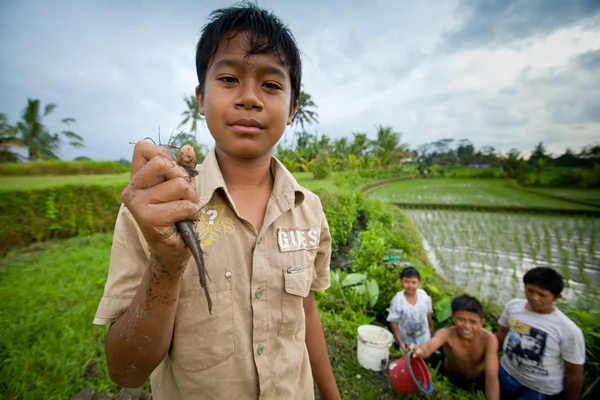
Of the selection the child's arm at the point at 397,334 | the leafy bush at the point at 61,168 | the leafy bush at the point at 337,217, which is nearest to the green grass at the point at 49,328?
the child's arm at the point at 397,334

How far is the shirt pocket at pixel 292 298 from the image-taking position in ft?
3.67

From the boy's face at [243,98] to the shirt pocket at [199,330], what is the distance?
0.52m

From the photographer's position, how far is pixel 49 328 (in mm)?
2992

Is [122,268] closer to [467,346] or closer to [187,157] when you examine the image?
[187,157]

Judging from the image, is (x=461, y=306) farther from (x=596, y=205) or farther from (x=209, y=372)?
(x=596, y=205)

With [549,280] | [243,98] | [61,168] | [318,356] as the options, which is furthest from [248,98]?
[61,168]

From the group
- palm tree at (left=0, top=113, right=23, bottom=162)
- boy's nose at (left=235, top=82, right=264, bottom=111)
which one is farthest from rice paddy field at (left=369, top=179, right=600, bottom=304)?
palm tree at (left=0, top=113, right=23, bottom=162)

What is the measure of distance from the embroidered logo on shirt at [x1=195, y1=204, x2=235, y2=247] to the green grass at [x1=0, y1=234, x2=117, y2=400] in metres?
2.35

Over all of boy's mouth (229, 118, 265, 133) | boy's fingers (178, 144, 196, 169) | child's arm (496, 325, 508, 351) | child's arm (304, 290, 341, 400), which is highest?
boy's mouth (229, 118, 265, 133)

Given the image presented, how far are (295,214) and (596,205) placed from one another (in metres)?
19.0

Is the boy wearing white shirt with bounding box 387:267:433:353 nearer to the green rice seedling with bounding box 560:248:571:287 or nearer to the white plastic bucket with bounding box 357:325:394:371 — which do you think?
the white plastic bucket with bounding box 357:325:394:371

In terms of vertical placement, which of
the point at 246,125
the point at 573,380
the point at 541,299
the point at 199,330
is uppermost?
the point at 246,125

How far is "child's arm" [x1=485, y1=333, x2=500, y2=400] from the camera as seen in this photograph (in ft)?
9.20

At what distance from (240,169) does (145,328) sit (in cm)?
65
